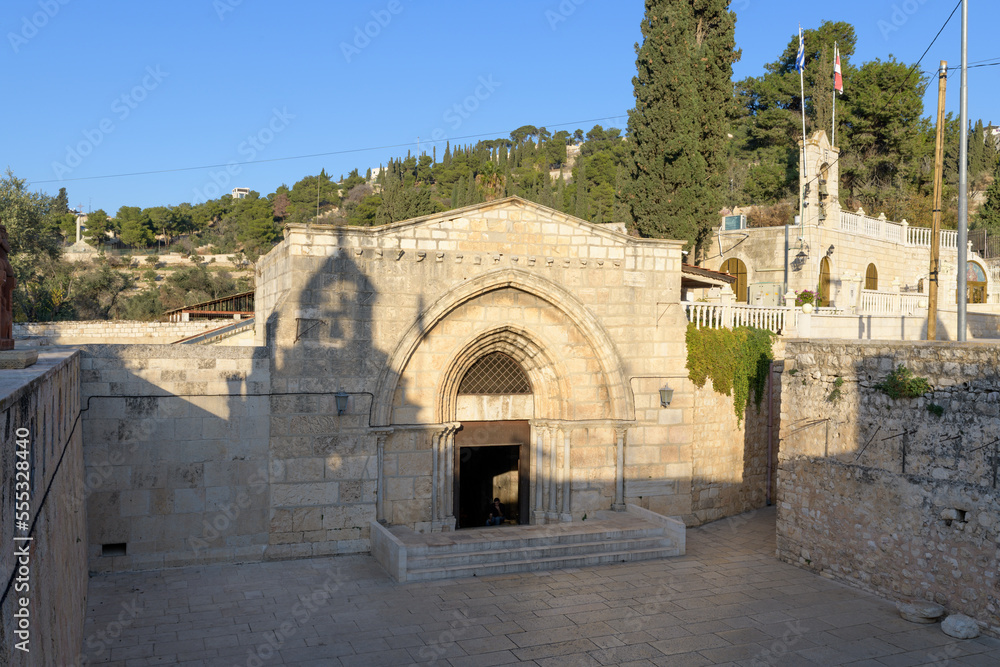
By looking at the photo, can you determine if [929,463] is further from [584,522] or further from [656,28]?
[656,28]

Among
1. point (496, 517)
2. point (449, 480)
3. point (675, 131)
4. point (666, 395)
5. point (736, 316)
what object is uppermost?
point (675, 131)

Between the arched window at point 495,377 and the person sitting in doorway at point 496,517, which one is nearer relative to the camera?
the arched window at point 495,377

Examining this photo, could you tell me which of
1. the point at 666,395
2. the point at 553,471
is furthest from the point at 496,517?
the point at 666,395

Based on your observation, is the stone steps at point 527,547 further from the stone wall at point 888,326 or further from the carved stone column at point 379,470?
the stone wall at point 888,326

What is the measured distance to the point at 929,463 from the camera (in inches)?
375

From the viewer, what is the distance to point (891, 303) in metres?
19.6

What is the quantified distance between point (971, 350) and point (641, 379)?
5473mm

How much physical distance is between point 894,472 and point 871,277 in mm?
17045

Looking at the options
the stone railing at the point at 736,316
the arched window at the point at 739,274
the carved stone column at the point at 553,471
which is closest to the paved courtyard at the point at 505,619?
the carved stone column at the point at 553,471

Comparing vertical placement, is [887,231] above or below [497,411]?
above

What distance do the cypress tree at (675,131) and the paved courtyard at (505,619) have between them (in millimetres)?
10945

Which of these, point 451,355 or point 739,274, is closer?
point 451,355

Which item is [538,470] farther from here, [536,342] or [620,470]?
[536,342]

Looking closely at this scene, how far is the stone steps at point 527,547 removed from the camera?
1081 cm
